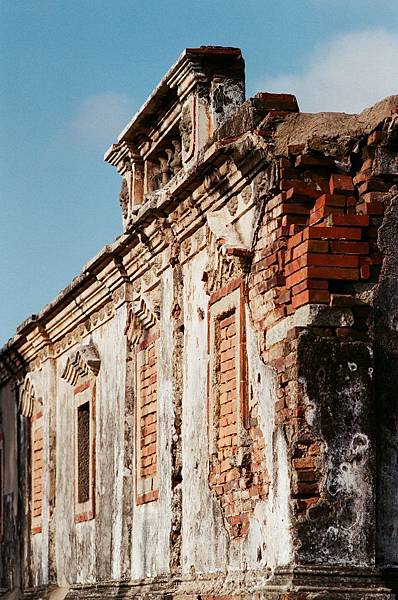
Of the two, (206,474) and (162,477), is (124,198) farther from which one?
(206,474)

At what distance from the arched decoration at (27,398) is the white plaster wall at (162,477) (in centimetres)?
512

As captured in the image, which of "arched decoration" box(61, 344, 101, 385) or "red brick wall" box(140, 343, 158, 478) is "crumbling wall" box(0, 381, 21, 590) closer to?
"arched decoration" box(61, 344, 101, 385)

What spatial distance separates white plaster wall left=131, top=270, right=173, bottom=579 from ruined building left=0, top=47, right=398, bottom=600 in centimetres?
3

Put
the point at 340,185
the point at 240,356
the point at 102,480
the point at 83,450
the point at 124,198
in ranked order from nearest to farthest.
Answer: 1. the point at 340,185
2. the point at 240,356
3. the point at 102,480
4. the point at 124,198
5. the point at 83,450

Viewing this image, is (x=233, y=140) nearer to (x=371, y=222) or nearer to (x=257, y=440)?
(x=371, y=222)

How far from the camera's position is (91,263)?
13836mm

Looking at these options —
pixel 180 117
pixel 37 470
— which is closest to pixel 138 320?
pixel 180 117

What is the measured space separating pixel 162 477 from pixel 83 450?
→ 3.39 metres

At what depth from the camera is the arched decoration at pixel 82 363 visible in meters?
14.5

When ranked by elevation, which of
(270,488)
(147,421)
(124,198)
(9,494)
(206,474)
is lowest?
(270,488)

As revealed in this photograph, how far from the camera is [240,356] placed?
32.3ft

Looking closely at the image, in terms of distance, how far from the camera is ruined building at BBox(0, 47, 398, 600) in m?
8.65

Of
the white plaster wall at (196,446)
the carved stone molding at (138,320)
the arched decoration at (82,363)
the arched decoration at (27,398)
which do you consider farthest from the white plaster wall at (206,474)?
the arched decoration at (27,398)

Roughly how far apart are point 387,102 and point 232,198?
159cm
